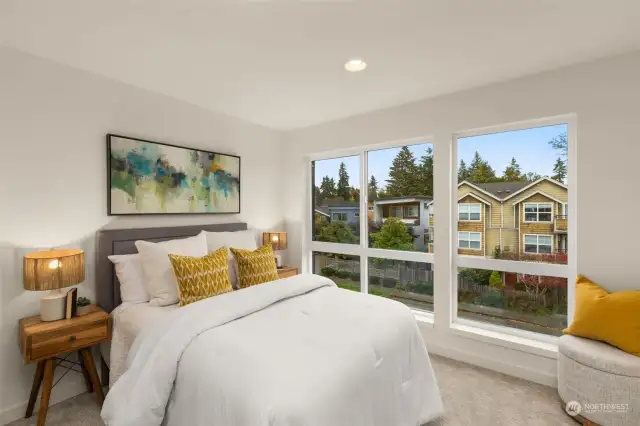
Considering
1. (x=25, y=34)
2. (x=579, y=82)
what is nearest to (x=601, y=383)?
(x=579, y=82)

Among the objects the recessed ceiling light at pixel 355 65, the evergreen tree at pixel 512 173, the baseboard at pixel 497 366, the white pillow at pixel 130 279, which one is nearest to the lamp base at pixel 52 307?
the white pillow at pixel 130 279

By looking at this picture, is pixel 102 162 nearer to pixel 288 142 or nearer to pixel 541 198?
pixel 288 142

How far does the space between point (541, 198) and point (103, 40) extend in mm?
3447

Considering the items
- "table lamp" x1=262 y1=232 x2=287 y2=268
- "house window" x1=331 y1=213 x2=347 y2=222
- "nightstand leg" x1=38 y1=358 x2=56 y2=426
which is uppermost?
"house window" x1=331 y1=213 x2=347 y2=222

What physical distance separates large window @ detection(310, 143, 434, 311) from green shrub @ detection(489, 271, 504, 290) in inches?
21.4

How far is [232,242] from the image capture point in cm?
318

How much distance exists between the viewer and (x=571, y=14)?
5.93 ft

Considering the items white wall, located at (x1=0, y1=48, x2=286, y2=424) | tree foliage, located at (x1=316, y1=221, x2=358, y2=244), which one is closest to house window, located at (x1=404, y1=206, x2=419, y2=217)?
tree foliage, located at (x1=316, y1=221, x2=358, y2=244)

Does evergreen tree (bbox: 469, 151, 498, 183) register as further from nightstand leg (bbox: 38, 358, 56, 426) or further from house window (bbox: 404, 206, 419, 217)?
nightstand leg (bbox: 38, 358, 56, 426)

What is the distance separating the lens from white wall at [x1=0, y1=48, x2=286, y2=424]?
2189 millimetres

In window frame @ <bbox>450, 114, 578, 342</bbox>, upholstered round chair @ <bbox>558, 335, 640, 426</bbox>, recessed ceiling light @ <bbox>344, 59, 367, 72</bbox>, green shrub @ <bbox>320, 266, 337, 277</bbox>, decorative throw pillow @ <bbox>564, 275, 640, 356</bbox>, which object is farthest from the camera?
green shrub @ <bbox>320, 266, 337, 277</bbox>

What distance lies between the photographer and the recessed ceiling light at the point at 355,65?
2365mm

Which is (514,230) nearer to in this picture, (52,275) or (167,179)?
(167,179)

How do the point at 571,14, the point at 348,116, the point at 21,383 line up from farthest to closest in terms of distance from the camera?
the point at 348,116, the point at 21,383, the point at 571,14
